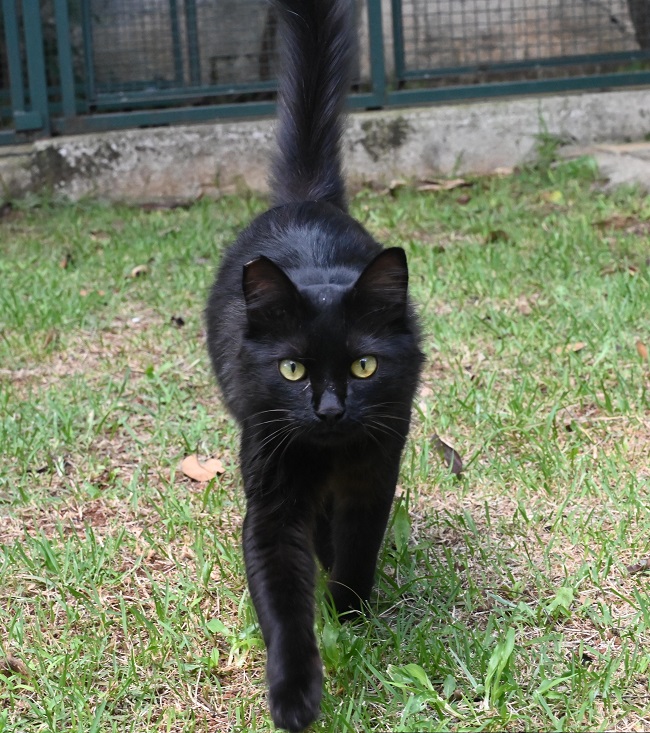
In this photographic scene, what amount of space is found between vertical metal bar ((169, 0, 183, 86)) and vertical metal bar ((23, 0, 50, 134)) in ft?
3.07

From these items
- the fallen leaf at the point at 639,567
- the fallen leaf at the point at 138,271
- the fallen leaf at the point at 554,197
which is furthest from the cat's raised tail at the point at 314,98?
the fallen leaf at the point at 554,197

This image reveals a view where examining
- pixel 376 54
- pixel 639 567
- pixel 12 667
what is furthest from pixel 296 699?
pixel 376 54

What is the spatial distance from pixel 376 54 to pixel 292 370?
18.5ft

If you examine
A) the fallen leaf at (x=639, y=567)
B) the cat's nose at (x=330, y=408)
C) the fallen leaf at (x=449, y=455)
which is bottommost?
the fallen leaf at (x=639, y=567)

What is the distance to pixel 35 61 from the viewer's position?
716cm

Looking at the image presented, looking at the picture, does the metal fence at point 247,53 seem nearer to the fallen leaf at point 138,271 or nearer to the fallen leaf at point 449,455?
the fallen leaf at point 138,271

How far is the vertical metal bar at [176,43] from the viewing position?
23.7 feet

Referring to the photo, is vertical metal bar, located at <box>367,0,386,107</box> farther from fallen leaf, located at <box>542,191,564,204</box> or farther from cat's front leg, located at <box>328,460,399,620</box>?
cat's front leg, located at <box>328,460,399,620</box>

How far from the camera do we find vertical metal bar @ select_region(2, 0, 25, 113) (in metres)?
7.07

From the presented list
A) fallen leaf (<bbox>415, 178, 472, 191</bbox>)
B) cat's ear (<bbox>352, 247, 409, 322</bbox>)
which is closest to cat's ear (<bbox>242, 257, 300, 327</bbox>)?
cat's ear (<bbox>352, 247, 409, 322</bbox>)

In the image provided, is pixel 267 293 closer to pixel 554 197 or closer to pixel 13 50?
pixel 554 197

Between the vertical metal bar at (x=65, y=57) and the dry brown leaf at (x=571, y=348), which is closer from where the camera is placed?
the dry brown leaf at (x=571, y=348)

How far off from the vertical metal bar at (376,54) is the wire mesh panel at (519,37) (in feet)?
0.47

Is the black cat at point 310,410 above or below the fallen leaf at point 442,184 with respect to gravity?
below
